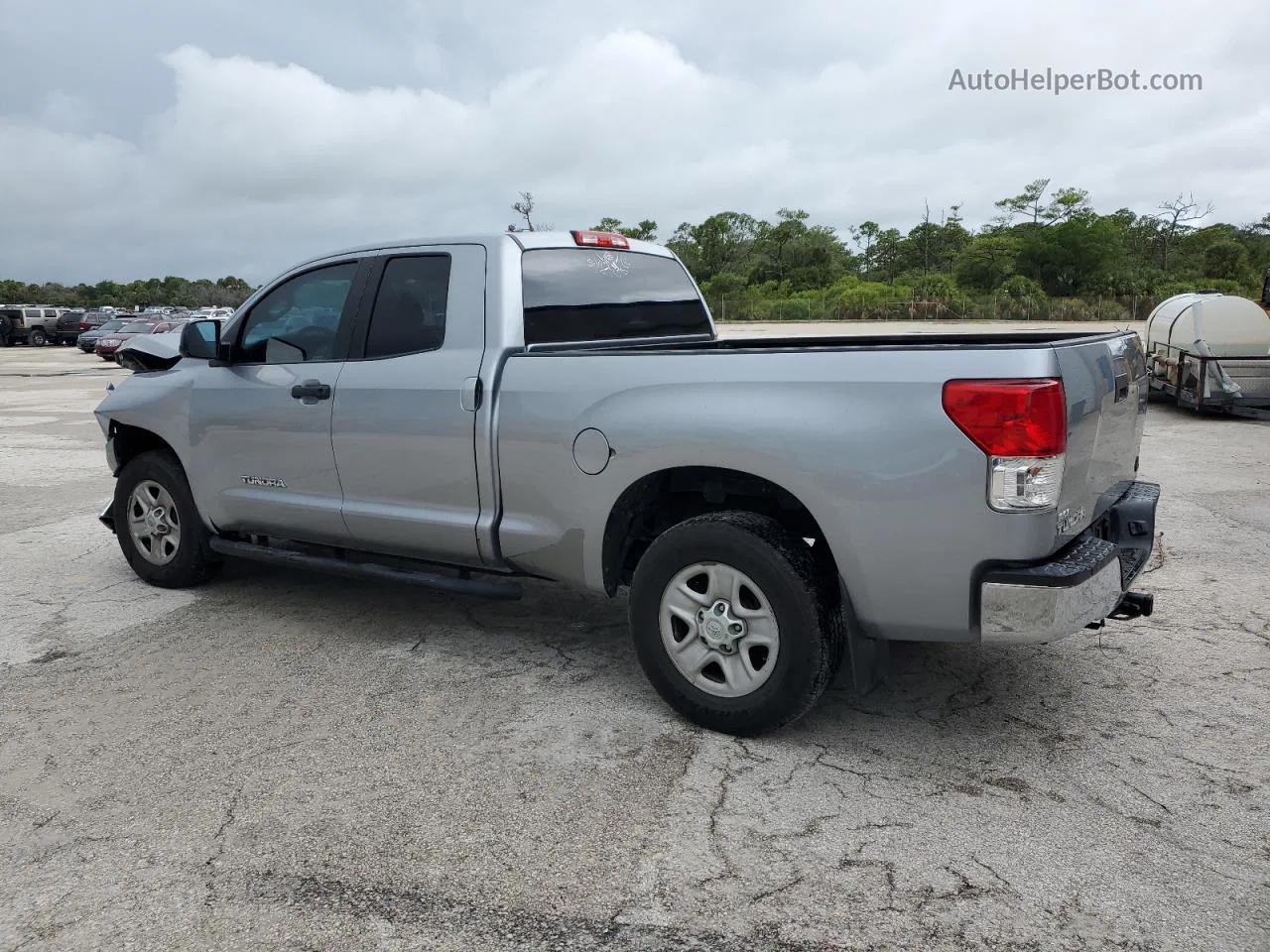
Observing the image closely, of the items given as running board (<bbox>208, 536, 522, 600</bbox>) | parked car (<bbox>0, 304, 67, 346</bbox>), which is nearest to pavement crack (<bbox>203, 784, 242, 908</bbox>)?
running board (<bbox>208, 536, 522, 600</bbox>)

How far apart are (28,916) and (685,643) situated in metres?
2.11

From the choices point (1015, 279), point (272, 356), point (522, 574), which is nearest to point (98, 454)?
point (272, 356)

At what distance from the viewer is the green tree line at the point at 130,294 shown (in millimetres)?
131750

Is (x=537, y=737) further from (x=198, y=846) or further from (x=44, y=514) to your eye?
(x=44, y=514)

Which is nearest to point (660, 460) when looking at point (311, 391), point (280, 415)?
point (311, 391)

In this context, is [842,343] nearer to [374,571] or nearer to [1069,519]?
[1069,519]

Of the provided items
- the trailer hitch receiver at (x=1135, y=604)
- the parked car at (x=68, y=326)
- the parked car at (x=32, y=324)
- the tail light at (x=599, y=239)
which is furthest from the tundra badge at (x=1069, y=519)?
Answer: the parked car at (x=32, y=324)

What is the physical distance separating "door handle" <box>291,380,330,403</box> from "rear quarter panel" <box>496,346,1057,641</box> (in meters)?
1.30

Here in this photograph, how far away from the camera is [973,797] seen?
3254 millimetres

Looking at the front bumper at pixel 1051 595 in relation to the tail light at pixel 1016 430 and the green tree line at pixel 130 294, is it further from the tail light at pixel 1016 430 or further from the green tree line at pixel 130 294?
the green tree line at pixel 130 294

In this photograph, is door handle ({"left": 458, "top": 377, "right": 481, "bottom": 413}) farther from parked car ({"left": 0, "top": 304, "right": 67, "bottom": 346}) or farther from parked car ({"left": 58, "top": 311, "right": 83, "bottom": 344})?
parked car ({"left": 0, "top": 304, "right": 67, "bottom": 346})

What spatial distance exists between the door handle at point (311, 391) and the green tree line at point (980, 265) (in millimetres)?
58414

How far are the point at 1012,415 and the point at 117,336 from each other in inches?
1593

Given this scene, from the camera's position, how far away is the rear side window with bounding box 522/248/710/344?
14.7ft
